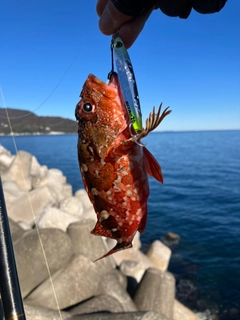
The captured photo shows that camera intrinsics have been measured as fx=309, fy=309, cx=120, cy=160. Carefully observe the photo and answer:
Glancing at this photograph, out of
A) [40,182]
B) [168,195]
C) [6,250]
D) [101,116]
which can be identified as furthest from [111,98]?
[168,195]

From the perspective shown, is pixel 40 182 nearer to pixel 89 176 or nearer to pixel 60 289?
pixel 60 289

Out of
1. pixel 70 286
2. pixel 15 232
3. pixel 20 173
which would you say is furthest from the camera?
pixel 20 173

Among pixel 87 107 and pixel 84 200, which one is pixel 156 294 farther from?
pixel 84 200

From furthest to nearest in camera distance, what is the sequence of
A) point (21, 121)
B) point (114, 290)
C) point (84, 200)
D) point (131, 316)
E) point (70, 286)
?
point (84, 200) < point (114, 290) < point (70, 286) < point (21, 121) < point (131, 316)

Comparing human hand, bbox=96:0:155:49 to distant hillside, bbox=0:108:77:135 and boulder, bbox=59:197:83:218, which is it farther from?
boulder, bbox=59:197:83:218

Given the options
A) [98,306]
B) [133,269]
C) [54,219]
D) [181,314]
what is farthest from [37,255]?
[181,314]

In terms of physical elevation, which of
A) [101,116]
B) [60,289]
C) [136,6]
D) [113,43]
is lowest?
[60,289]

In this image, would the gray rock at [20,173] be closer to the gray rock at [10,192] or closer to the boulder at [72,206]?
the gray rock at [10,192]
